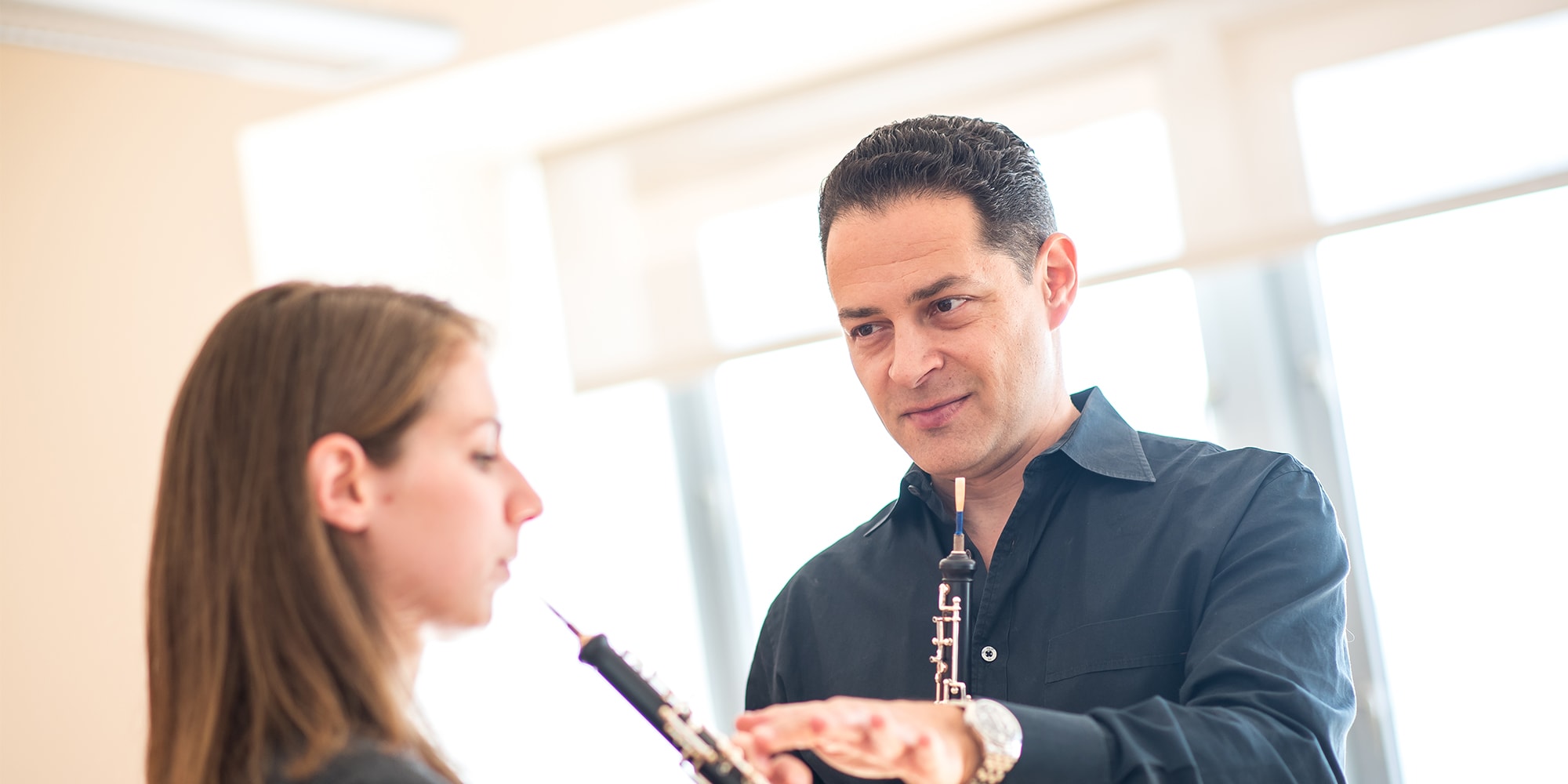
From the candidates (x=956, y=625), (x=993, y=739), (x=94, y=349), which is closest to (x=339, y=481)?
(x=993, y=739)

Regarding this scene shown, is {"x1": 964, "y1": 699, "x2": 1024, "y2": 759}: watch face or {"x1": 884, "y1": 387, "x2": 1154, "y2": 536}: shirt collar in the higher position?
{"x1": 884, "y1": 387, "x2": 1154, "y2": 536}: shirt collar

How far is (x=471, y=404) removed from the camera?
4.18 feet

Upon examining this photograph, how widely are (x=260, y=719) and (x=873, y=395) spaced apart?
3.14 feet

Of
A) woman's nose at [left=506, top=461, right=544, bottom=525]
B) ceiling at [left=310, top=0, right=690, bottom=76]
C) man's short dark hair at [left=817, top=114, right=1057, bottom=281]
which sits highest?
ceiling at [left=310, top=0, right=690, bottom=76]

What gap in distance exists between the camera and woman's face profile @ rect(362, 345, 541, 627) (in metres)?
1.23

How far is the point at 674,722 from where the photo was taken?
4.44ft

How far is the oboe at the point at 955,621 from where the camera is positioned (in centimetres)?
165

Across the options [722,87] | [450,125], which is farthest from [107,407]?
[722,87]

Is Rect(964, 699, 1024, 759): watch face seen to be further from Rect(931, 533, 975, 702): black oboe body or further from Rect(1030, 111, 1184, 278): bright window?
Rect(1030, 111, 1184, 278): bright window

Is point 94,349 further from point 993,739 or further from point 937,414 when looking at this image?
point 993,739

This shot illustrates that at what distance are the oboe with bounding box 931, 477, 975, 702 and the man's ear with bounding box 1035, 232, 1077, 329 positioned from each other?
325 millimetres

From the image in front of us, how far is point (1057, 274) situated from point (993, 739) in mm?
773

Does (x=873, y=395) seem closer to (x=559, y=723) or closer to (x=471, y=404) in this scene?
(x=471, y=404)

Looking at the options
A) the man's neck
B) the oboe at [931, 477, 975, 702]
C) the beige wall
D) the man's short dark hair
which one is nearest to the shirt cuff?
the oboe at [931, 477, 975, 702]
